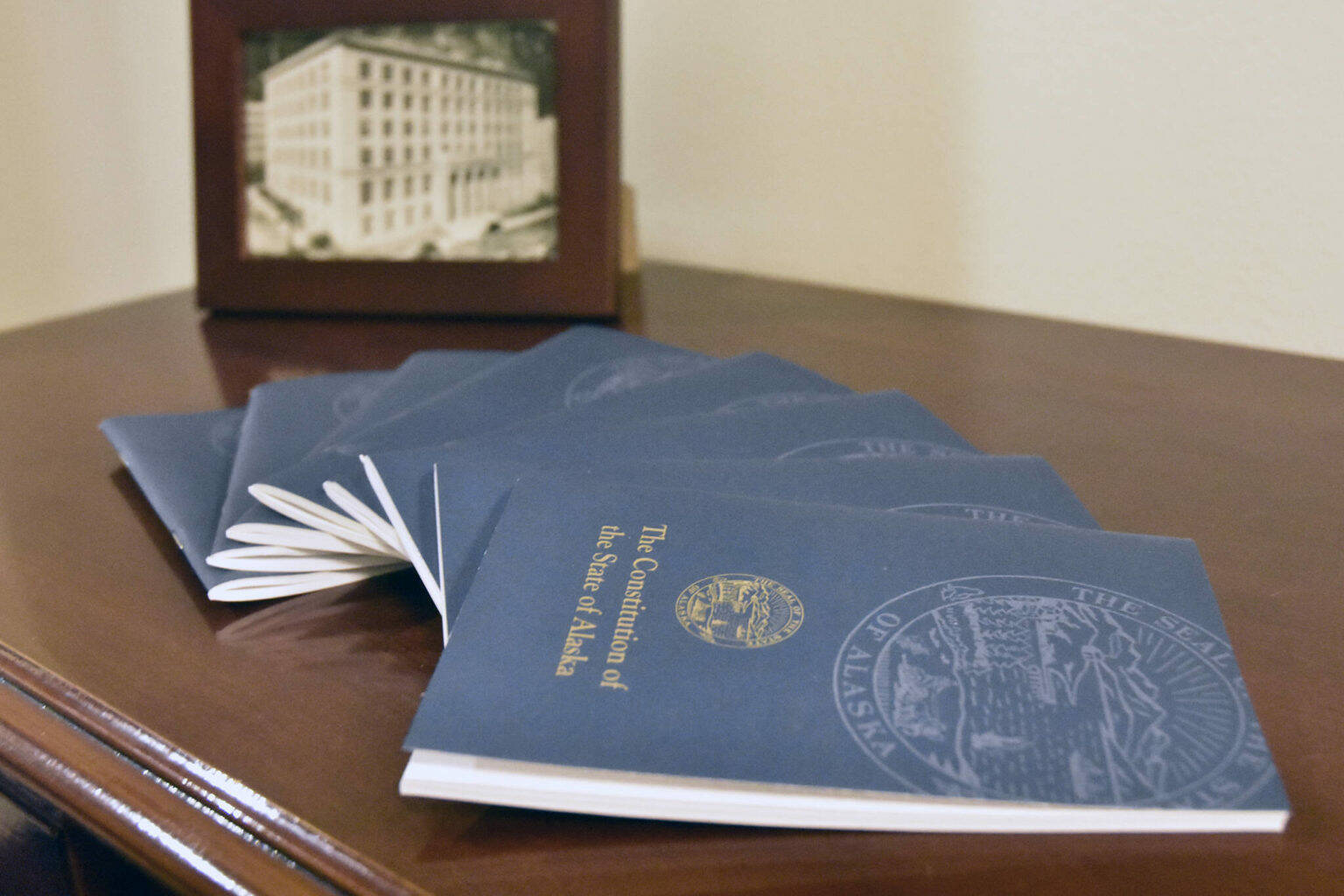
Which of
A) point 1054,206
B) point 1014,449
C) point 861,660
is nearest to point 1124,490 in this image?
point 1014,449

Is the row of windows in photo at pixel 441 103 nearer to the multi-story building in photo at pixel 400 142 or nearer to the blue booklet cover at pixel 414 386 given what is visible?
the multi-story building in photo at pixel 400 142

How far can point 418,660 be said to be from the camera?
0.45 m

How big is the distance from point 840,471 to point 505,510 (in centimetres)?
17

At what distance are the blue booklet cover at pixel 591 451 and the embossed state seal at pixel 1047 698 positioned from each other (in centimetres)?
16

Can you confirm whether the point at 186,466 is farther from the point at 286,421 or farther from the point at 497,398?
the point at 497,398

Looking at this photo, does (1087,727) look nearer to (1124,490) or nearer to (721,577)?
(721,577)

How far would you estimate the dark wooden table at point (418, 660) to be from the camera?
33 cm

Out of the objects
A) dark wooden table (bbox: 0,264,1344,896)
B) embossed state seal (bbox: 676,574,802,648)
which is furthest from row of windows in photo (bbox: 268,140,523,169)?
embossed state seal (bbox: 676,574,802,648)

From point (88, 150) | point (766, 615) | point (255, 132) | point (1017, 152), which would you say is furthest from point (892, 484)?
point (88, 150)

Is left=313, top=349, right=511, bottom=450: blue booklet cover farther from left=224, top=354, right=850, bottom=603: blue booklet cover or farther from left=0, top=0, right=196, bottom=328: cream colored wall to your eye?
left=0, top=0, right=196, bottom=328: cream colored wall

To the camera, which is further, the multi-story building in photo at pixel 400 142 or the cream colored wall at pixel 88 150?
the cream colored wall at pixel 88 150

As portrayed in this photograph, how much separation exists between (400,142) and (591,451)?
22.1 inches

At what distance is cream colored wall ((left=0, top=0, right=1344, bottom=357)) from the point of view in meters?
0.85

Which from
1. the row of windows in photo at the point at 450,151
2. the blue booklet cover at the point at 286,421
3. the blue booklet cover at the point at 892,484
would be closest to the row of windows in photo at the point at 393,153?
the row of windows in photo at the point at 450,151
